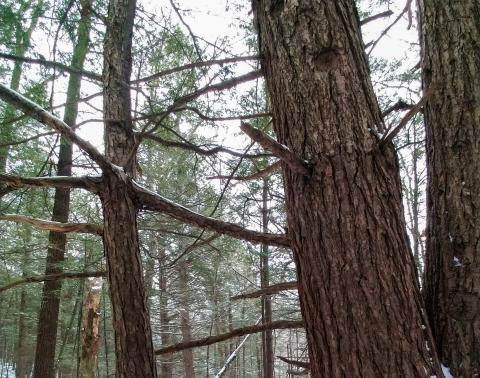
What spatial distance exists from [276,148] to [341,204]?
30cm

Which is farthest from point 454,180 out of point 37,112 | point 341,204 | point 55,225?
point 55,225

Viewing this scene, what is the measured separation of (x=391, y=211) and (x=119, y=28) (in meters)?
2.85

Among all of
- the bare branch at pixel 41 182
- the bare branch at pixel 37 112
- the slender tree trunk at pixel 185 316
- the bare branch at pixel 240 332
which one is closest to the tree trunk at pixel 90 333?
the bare branch at pixel 240 332

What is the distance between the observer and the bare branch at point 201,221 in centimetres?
194

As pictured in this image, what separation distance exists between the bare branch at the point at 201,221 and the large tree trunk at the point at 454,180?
66 cm

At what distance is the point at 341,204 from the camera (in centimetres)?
132

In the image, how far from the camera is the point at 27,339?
61.6 ft

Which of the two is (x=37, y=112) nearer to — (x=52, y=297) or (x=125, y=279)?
(x=125, y=279)

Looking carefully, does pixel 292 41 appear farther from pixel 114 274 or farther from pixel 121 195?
pixel 114 274

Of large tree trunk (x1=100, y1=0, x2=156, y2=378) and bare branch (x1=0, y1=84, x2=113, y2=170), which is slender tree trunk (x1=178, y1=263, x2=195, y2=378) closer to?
large tree trunk (x1=100, y1=0, x2=156, y2=378)

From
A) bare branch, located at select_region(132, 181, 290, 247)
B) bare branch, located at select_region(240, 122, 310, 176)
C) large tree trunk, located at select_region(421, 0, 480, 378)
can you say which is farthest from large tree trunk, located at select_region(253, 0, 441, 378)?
bare branch, located at select_region(132, 181, 290, 247)

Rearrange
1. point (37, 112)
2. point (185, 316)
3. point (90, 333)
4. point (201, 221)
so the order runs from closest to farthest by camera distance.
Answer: point (37, 112) < point (201, 221) < point (90, 333) < point (185, 316)

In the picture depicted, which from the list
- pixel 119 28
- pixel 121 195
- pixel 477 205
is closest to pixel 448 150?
pixel 477 205

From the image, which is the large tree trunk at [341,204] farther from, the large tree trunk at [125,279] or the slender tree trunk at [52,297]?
the slender tree trunk at [52,297]
